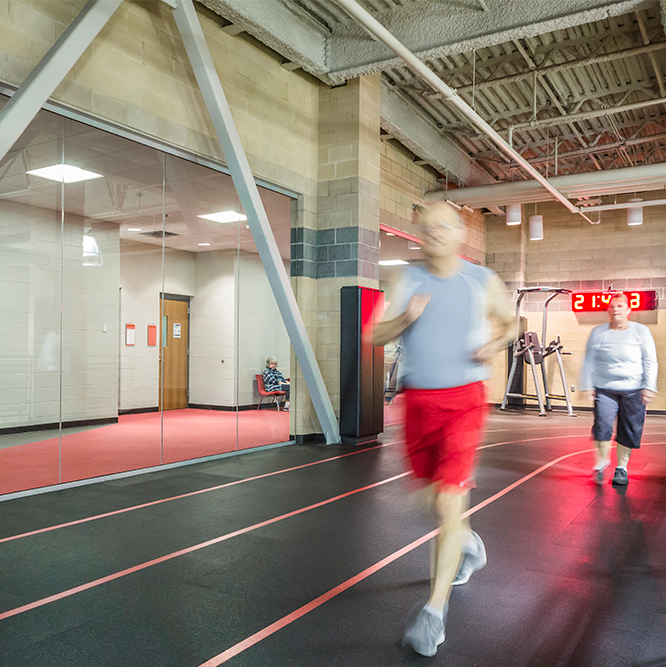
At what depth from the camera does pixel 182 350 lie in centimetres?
640

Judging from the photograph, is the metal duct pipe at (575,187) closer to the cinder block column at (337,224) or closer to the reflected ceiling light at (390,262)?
the reflected ceiling light at (390,262)

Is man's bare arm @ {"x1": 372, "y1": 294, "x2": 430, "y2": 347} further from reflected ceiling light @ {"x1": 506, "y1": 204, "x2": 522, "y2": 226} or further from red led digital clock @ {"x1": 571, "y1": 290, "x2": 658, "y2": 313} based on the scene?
red led digital clock @ {"x1": 571, "y1": 290, "x2": 658, "y2": 313}

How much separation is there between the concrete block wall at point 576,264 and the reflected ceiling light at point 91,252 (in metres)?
10.2

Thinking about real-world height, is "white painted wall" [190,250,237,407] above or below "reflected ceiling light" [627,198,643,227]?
below

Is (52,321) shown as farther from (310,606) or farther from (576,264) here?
(576,264)

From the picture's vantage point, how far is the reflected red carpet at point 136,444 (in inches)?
188

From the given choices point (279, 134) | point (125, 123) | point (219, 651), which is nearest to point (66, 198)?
point (125, 123)

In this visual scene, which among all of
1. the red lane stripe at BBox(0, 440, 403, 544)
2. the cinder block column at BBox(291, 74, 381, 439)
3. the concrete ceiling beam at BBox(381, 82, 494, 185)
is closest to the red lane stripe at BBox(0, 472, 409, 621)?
the red lane stripe at BBox(0, 440, 403, 544)

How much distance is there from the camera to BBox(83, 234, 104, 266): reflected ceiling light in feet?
17.1

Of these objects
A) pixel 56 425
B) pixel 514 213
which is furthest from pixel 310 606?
pixel 514 213

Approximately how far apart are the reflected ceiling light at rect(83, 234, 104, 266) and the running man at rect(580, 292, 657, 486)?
4.23 metres

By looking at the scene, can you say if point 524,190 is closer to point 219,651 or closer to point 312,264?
point 312,264

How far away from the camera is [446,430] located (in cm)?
242

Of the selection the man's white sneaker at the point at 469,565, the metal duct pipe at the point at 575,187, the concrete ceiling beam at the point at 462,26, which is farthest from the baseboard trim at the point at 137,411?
the metal duct pipe at the point at 575,187
